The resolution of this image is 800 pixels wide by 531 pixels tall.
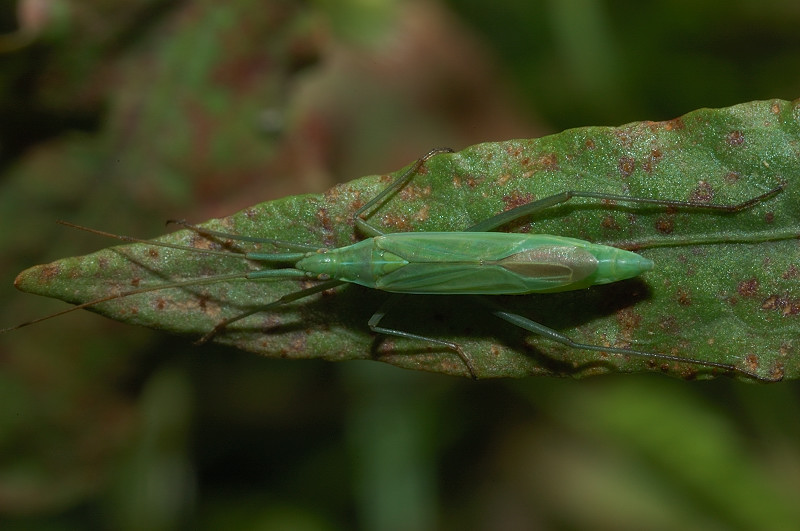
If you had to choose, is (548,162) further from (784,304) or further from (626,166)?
(784,304)

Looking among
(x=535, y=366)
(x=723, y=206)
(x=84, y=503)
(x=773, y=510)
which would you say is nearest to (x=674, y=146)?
(x=723, y=206)

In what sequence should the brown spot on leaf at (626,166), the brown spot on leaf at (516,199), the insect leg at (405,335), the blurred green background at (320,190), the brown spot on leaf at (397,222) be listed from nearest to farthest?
the brown spot on leaf at (626,166) < the insect leg at (405,335) < the brown spot on leaf at (516,199) < the brown spot on leaf at (397,222) < the blurred green background at (320,190)

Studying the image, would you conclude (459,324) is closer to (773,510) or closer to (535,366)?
(535,366)

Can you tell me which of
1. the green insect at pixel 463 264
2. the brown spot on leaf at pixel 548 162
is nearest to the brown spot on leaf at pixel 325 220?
the green insect at pixel 463 264

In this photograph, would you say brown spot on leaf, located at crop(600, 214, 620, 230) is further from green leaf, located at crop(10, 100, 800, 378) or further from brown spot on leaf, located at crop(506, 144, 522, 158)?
brown spot on leaf, located at crop(506, 144, 522, 158)

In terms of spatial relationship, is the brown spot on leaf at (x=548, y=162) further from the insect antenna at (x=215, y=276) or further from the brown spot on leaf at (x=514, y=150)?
the insect antenna at (x=215, y=276)

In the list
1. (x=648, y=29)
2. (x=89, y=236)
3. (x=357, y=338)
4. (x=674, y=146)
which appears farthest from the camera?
(x=648, y=29)

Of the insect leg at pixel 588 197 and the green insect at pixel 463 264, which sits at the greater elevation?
the insect leg at pixel 588 197
